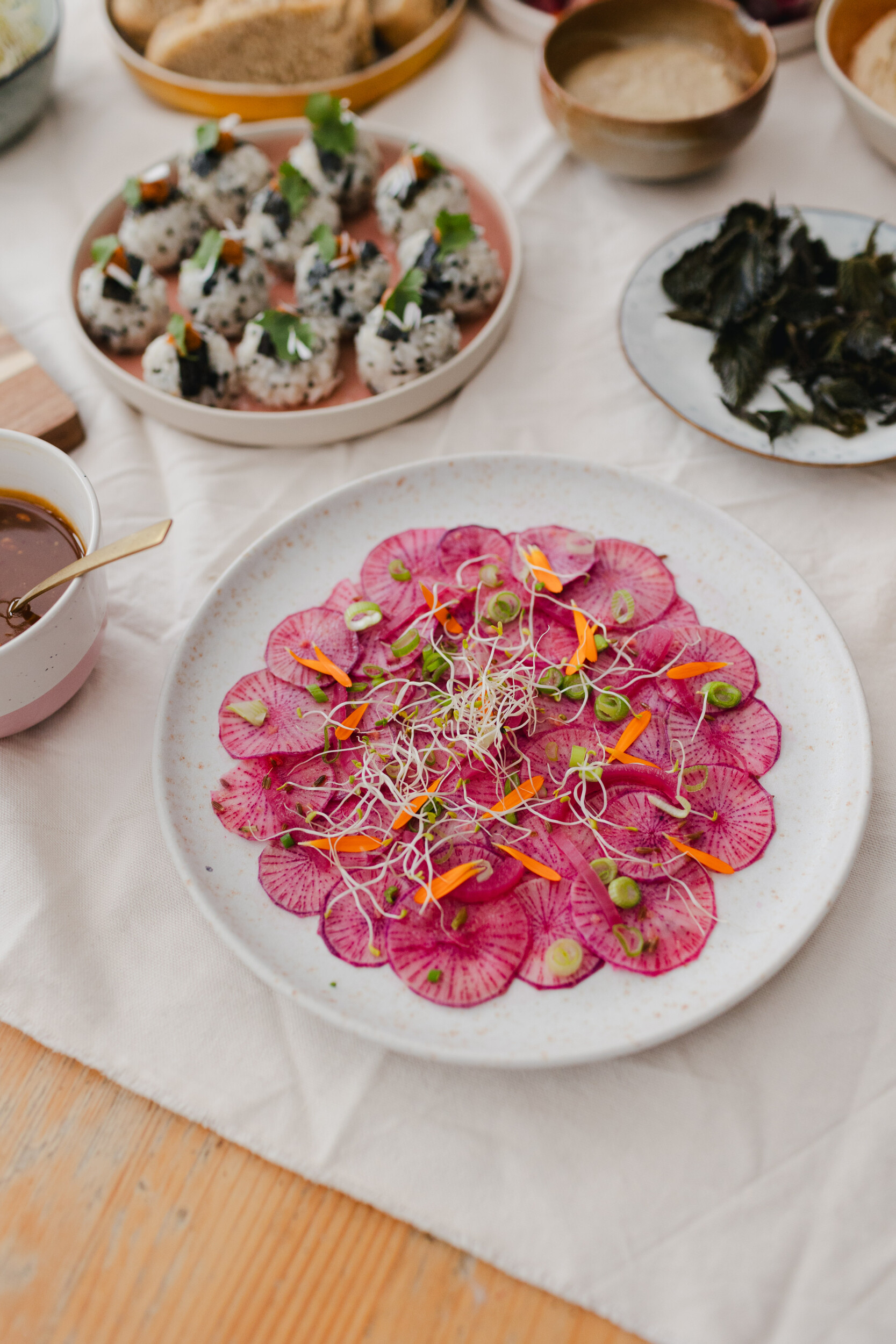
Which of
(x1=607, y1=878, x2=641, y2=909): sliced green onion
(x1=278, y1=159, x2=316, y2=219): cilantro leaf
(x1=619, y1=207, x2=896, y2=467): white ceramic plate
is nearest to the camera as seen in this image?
(x1=607, y1=878, x2=641, y2=909): sliced green onion

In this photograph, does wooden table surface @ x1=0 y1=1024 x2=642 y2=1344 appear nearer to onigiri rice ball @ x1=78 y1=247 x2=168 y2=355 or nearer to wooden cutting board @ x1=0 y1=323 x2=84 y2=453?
wooden cutting board @ x1=0 y1=323 x2=84 y2=453

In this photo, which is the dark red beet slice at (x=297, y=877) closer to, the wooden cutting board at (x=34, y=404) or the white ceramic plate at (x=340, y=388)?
the white ceramic plate at (x=340, y=388)

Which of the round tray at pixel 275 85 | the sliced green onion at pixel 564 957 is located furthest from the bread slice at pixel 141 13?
the sliced green onion at pixel 564 957

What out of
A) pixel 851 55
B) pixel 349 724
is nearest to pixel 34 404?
pixel 349 724

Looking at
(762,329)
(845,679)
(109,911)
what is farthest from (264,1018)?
(762,329)

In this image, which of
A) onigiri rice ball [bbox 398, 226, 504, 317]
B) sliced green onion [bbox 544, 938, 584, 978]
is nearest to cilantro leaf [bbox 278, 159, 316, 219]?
onigiri rice ball [bbox 398, 226, 504, 317]
